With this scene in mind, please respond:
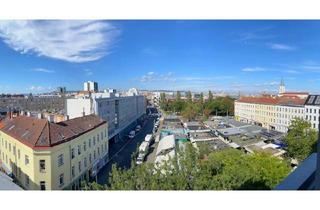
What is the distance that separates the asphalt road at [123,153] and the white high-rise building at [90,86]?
2.76 feet

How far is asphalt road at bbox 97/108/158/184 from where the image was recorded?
312 centimetres

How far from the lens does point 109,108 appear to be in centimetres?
369

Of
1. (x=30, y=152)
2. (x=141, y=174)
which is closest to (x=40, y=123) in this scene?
(x=30, y=152)

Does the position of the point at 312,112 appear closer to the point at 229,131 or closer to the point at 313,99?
the point at 313,99

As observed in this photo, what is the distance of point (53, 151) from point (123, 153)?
1.05 m

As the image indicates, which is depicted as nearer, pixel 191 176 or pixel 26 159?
pixel 191 176

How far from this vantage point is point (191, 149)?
2.85 meters

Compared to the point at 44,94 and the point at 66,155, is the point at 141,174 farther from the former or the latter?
the point at 44,94

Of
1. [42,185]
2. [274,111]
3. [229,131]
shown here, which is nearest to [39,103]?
[42,185]

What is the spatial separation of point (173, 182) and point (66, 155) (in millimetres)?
1092

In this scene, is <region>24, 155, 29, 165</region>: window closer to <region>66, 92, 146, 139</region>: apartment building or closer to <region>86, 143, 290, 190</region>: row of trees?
<region>86, 143, 290, 190</region>: row of trees

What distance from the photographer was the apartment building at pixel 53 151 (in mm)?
2486

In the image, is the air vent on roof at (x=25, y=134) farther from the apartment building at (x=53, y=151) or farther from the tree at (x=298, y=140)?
the tree at (x=298, y=140)

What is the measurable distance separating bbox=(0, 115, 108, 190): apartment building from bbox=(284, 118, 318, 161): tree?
2.74 metres
